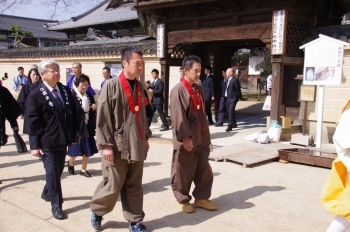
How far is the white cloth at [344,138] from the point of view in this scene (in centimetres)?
251

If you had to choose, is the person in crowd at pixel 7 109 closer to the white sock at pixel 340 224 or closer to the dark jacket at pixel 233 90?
the white sock at pixel 340 224

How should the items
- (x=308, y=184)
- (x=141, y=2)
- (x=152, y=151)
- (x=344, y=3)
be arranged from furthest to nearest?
(x=141, y=2) < (x=344, y=3) < (x=152, y=151) < (x=308, y=184)

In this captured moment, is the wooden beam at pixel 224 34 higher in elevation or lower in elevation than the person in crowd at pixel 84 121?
higher

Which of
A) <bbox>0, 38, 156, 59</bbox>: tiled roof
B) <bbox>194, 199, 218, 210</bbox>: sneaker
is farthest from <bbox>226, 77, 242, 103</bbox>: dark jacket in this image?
<bbox>194, 199, 218, 210</bbox>: sneaker

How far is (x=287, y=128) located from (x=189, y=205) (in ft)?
15.7

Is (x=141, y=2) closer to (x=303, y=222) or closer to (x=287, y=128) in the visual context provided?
(x=287, y=128)

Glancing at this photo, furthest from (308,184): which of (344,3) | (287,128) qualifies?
(344,3)

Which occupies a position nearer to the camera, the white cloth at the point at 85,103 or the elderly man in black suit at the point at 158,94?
the white cloth at the point at 85,103

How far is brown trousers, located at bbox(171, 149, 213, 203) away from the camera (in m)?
3.95

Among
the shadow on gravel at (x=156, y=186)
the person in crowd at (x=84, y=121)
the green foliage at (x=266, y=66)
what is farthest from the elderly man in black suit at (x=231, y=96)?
the green foliage at (x=266, y=66)

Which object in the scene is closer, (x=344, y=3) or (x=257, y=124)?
(x=344, y=3)

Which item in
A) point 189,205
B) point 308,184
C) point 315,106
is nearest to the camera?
point 189,205

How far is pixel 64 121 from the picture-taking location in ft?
12.8

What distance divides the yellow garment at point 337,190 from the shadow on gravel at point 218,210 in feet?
4.85
